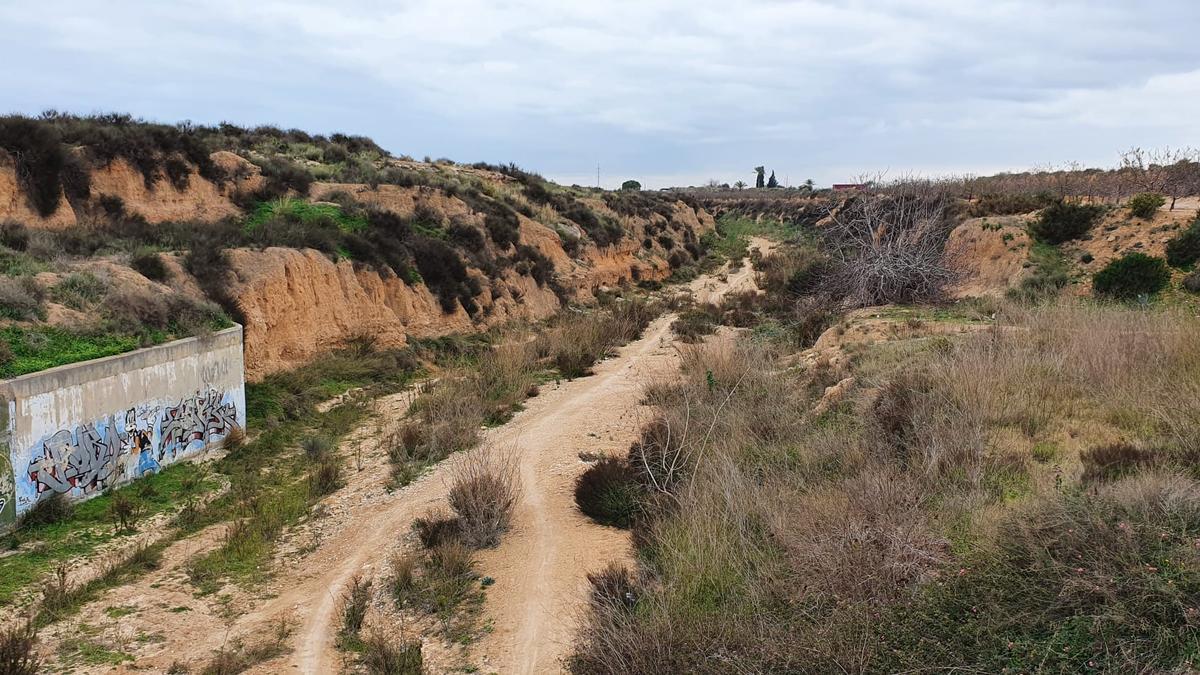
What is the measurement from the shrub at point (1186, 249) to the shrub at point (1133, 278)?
614mm

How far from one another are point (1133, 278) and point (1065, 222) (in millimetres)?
6863

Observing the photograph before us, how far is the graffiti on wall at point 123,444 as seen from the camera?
900cm

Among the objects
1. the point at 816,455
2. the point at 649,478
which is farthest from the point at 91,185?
the point at 816,455

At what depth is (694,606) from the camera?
5543 mm

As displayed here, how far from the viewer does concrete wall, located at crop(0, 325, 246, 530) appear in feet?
28.4

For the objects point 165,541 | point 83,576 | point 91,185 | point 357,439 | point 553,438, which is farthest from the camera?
point 91,185

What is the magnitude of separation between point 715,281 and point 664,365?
19472mm

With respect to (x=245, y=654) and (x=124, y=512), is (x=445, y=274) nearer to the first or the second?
(x=124, y=512)

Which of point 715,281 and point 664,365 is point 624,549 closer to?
point 664,365

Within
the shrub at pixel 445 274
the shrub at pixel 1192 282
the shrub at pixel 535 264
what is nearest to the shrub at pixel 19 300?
the shrub at pixel 445 274

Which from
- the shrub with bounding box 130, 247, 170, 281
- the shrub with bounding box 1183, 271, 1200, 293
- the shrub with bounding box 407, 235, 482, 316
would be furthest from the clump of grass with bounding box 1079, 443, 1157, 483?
the shrub with bounding box 407, 235, 482, 316

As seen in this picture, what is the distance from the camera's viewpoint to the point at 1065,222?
2397 cm

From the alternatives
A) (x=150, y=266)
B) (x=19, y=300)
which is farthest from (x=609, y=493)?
(x=150, y=266)

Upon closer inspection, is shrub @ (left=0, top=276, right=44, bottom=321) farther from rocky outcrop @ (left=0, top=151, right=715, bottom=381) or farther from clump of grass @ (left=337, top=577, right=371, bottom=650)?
clump of grass @ (left=337, top=577, right=371, bottom=650)
